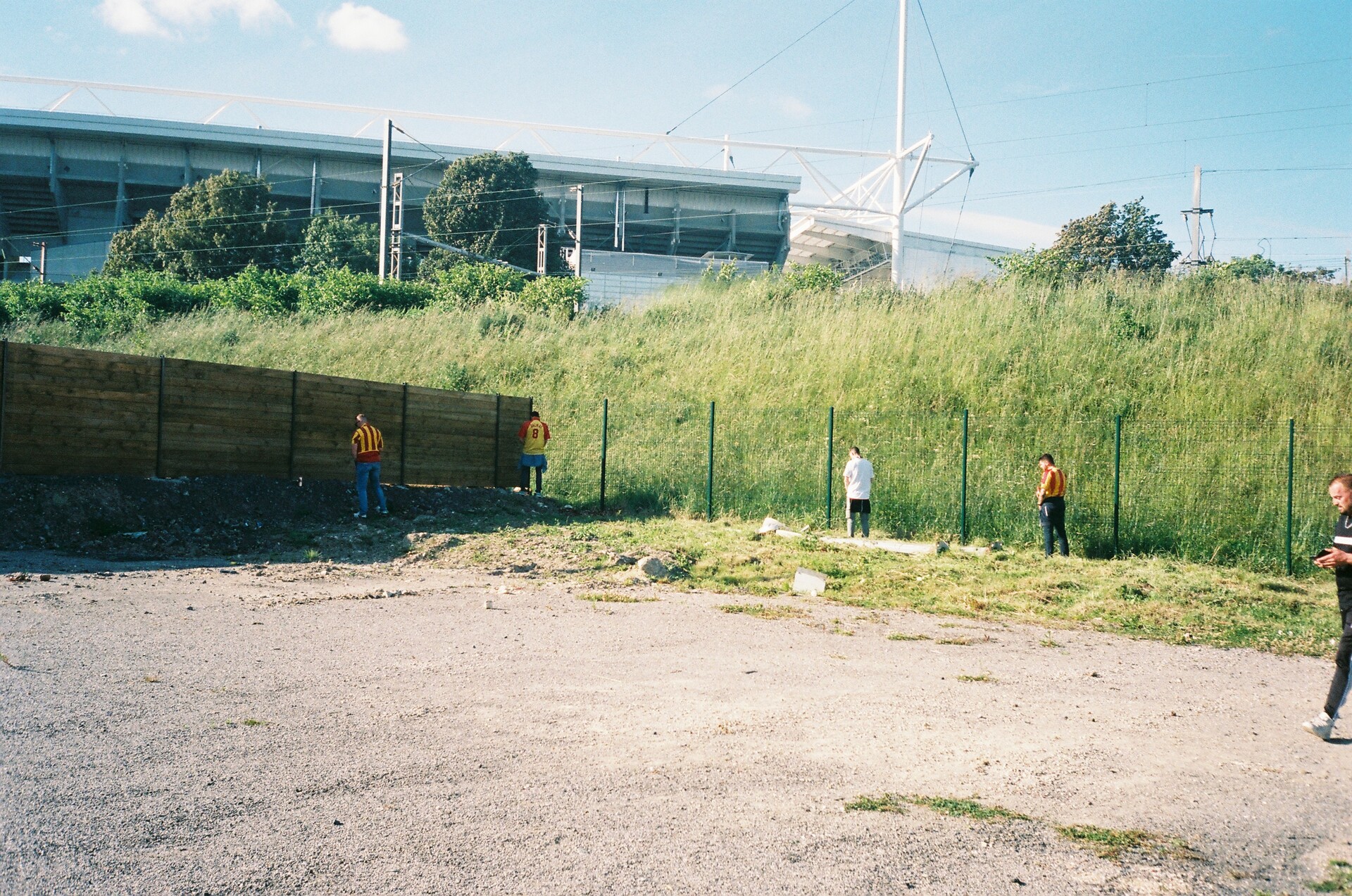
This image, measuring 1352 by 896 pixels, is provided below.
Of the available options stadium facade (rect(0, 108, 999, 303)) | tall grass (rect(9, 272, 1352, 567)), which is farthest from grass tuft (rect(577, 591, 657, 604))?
stadium facade (rect(0, 108, 999, 303))

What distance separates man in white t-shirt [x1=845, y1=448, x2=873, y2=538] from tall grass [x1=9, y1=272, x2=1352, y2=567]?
3.27 ft

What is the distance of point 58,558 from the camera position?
11781mm

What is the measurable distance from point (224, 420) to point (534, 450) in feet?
21.6

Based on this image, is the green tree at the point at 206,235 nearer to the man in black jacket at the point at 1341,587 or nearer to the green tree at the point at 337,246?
the green tree at the point at 337,246

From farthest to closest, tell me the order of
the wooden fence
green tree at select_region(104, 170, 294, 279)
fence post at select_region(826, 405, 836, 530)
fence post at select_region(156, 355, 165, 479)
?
green tree at select_region(104, 170, 294, 279)
fence post at select_region(826, 405, 836, 530)
fence post at select_region(156, 355, 165, 479)
the wooden fence

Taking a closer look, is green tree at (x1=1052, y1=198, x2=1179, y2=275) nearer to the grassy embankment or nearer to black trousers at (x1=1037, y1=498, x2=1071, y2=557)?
the grassy embankment

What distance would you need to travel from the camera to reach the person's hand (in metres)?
5.93

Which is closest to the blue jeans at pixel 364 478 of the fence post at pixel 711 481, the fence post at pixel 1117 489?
the fence post at pixel 711 481

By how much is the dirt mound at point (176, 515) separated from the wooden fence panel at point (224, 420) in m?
0.30

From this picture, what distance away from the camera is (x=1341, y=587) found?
6.19 meters

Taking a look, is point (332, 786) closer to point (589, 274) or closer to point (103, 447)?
point (103, 447)

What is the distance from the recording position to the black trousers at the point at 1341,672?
590 centimetres

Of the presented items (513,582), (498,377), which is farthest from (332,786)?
(498,377)

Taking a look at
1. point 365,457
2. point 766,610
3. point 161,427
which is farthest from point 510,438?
point 766,610
